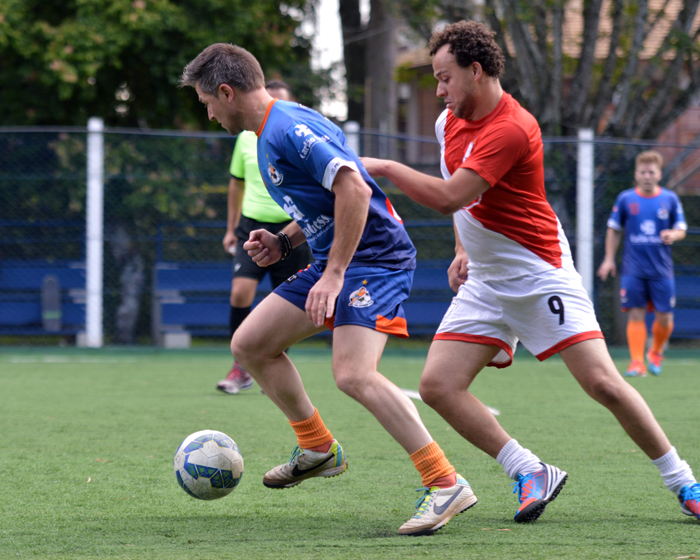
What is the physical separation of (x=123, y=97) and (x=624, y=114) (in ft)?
25.8

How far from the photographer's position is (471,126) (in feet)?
10.8

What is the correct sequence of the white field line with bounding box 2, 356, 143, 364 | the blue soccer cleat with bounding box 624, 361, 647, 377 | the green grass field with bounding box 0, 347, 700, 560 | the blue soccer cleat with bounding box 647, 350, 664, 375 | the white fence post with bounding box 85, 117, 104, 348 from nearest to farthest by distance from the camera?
the green grass field with bounding box 0, 347, 700, 560, the blue soccer cleat with bounding box 624, 361, 647, 377, the blue soccer cleat with bounding box 647, 350, 664, 375, the white field line with bounding box 2, 356, 143, 364, the white fence post with bounding box 85, 117, 104, 348

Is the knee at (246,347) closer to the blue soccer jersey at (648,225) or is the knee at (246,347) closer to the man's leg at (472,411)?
the man's leg at (472,411)

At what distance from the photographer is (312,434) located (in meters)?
3.72

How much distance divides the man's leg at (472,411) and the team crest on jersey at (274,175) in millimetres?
908

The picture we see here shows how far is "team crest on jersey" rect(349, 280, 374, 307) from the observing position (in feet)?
11.0

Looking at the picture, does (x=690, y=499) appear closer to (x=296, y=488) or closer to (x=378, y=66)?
(x=296, y=488)

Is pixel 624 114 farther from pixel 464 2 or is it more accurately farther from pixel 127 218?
pixel 127 218

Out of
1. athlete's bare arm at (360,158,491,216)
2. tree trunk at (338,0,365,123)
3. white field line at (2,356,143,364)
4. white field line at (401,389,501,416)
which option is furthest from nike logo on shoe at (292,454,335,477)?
tree trunk at (338,0,365,123)

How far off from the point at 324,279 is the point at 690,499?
1.59 meters

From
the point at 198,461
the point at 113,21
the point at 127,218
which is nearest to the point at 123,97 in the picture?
the point at 113,21

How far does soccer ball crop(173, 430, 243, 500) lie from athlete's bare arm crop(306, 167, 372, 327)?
740mm

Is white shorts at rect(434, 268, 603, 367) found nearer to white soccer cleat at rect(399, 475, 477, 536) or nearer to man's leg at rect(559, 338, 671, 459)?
man's leg at rect(559, 338, 671, 459)

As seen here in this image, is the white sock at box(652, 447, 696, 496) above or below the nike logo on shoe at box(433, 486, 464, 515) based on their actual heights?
above
